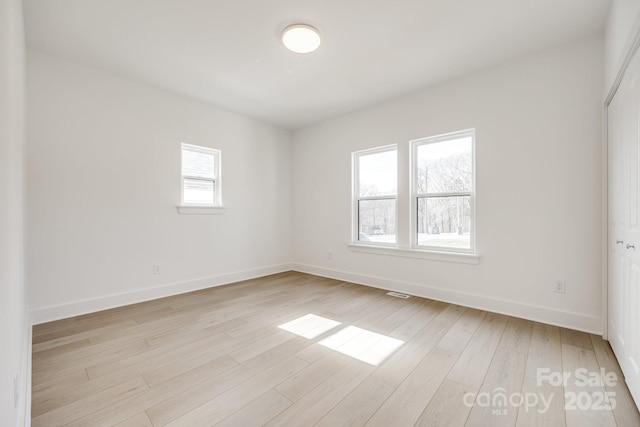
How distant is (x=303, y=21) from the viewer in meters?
2.37

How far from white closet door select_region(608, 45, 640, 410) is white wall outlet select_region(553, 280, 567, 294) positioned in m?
0.35

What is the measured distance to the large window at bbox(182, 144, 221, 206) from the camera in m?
3.93

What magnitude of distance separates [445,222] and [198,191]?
11.2 ft

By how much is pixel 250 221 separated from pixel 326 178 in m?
1.48

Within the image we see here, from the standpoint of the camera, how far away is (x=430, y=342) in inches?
93.4

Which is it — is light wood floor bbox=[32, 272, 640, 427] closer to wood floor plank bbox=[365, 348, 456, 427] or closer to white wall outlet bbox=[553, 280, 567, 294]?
wood floor plank bbox=[365, 348, 456, 427]

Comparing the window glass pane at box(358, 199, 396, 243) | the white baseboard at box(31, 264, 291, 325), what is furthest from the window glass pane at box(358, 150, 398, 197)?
the white baseboard at box(31, 264, 291, 325)

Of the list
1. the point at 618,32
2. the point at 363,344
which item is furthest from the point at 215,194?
the point at 618,32

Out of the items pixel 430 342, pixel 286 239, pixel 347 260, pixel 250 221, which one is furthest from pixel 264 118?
pixel 430 342

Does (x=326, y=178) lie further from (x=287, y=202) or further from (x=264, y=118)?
(x=264, y=118)

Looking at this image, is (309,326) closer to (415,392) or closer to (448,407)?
(415,392)

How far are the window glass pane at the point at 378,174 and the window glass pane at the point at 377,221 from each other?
0.15 m

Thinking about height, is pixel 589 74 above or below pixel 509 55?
below

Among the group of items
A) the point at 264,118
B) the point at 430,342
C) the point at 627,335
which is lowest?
the point at 430,342
